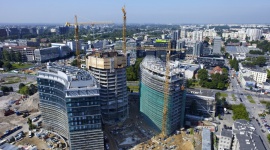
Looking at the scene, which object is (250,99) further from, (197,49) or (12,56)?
(12,56)

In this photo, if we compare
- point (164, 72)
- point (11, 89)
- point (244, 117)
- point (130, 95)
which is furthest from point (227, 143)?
point (11, 89)

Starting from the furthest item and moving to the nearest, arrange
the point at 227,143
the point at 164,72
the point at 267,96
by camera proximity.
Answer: the point at 267,96, the point at 164,72, the point at 227,143

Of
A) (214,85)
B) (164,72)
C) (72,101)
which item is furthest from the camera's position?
(214,85)

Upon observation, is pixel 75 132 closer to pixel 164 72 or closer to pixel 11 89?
pixel 164 72

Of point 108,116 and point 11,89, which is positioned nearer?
point 108,116

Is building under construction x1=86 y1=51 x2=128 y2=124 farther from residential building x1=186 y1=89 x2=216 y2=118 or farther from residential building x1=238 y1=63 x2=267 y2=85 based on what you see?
residential building x1=238 y1=63 x2=267 y2=85

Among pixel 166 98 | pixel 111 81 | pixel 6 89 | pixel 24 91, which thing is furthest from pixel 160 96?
pixel 6 89

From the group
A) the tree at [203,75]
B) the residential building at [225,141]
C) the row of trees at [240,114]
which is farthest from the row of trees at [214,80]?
the residential building at [225,141]
